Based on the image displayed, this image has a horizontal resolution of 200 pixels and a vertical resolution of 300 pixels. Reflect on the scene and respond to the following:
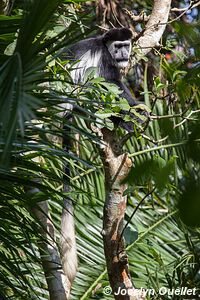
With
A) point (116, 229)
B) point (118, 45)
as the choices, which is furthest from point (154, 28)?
point (118, 45)

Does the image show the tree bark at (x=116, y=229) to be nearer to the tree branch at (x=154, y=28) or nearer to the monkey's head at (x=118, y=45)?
the tree branch at (x=154, y=28)

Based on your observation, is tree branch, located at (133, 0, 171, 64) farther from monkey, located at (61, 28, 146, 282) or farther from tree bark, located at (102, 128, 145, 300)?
monkey, located at (61, 28, 146, 282)

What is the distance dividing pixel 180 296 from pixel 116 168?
467mm

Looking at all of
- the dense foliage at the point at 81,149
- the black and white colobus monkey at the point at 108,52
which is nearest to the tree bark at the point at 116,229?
the dense foliage at the point at 81,149

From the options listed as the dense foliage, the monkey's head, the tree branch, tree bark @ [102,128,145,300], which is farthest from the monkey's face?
tree bark @ [102,128,145,300]

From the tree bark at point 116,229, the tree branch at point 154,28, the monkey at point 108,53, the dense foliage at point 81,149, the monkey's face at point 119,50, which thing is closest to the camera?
the dense foliage at point 81,149

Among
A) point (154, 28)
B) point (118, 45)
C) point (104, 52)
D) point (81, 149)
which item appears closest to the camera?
point (154, 28)

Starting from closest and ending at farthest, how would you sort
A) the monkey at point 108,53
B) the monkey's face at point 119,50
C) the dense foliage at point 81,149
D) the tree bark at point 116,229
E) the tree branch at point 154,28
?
the dense foliage at point 81,149 → the tree bark at point 116,229 → the tree branch at point 154,28 → the monkey at point 108,53 → the monkey's face at point 119,50

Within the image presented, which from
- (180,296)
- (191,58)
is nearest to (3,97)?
(191,58)

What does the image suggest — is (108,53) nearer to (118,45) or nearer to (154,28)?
(118,45)

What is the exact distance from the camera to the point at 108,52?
4426 millimetres

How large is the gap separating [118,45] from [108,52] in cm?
12

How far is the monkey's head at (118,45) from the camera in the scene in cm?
423

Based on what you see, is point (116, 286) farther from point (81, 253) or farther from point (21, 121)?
point (21, 121)
